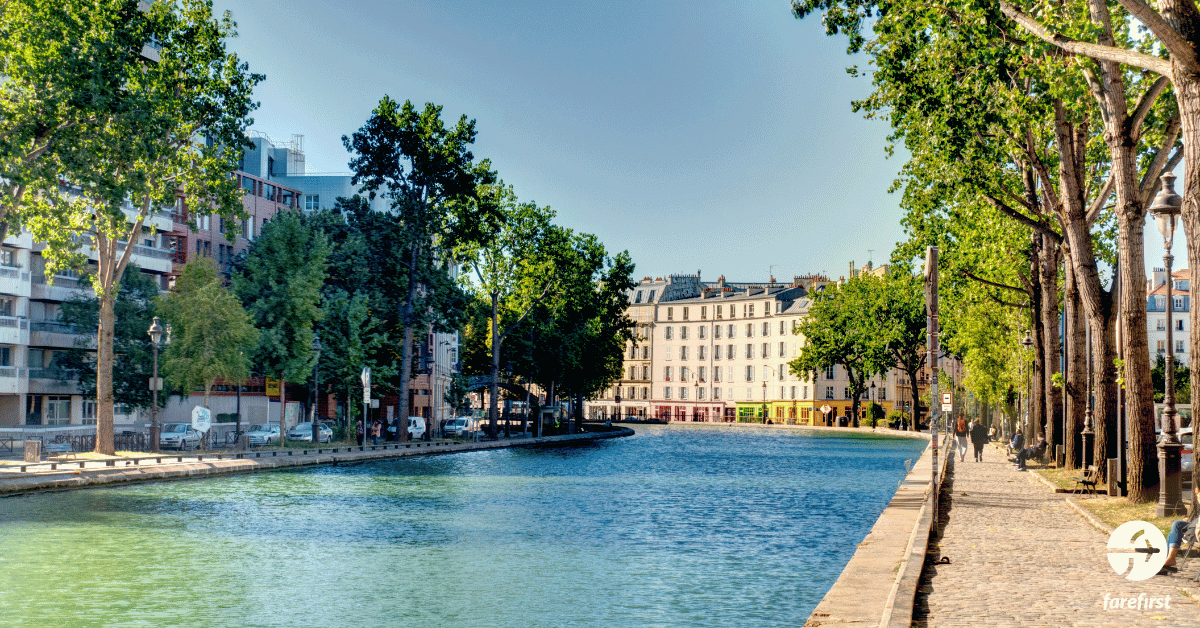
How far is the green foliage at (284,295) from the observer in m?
54.0

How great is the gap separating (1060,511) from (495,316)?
49732 mm

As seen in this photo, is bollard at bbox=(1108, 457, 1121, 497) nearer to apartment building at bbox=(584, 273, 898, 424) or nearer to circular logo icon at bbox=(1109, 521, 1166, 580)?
circular logo icon at bbox=(1109, 521, 1166, 580)

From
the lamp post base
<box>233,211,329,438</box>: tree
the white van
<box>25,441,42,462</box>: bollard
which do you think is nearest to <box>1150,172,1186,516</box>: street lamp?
the lamp post base

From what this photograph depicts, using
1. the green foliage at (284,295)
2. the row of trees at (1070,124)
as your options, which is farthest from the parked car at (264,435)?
the row of trees at (1070,124)

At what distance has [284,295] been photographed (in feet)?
179

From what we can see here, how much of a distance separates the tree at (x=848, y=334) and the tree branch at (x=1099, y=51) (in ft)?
315

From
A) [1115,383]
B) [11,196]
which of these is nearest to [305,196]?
[11,196]

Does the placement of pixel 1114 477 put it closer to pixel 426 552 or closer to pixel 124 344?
pixel 426 552

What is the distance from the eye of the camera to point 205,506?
25703mm

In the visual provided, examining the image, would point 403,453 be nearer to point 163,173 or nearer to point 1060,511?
point 163,173

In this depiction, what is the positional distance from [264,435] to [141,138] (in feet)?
79.6

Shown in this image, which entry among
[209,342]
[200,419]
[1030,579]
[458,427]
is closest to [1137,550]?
[1030,579]

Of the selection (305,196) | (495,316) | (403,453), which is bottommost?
(403,453)

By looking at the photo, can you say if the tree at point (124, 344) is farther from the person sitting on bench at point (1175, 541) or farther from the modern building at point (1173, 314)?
the modern building at point (1173, 314)
